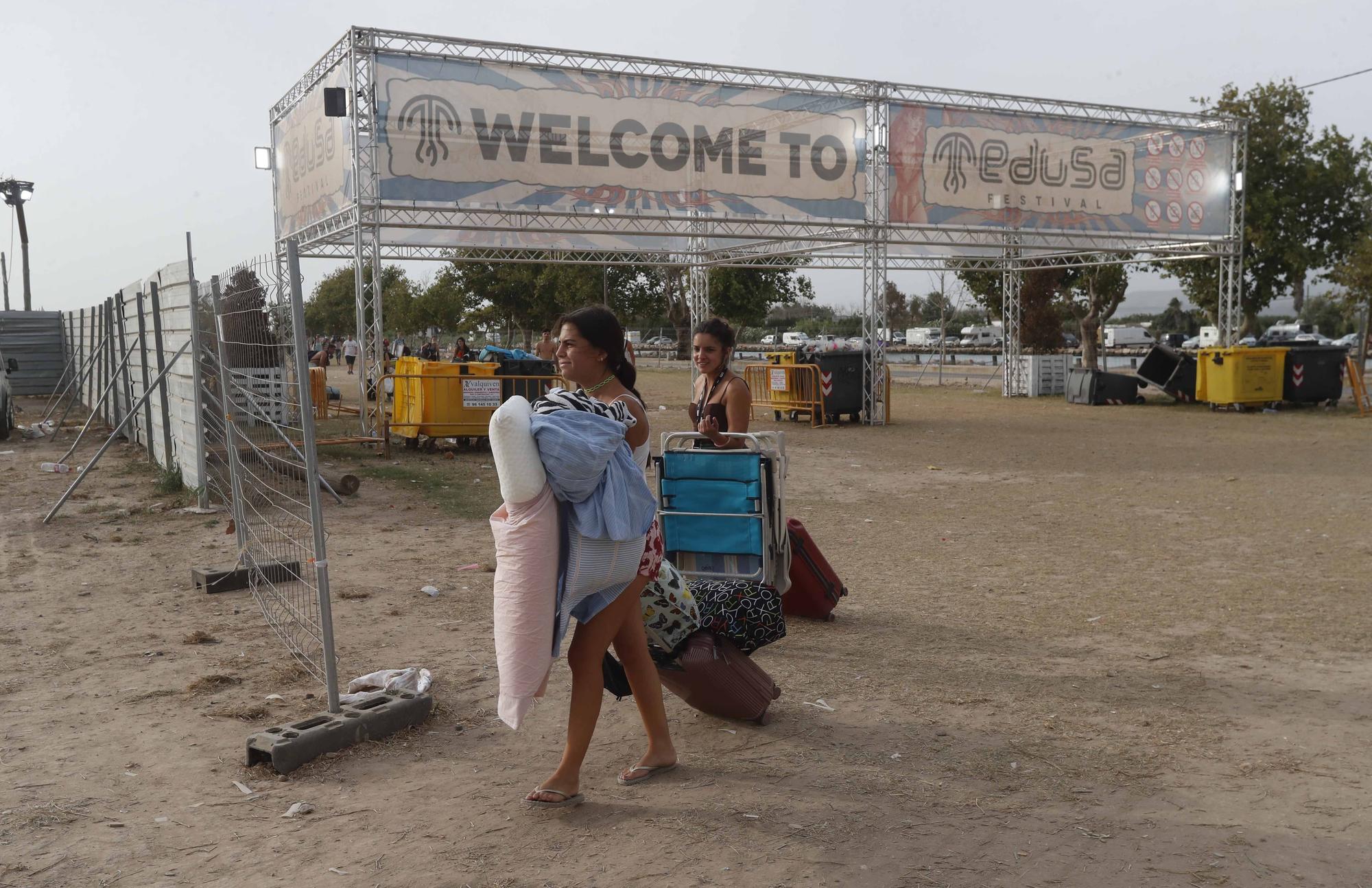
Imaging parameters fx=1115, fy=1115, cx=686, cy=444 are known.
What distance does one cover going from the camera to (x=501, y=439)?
335cm

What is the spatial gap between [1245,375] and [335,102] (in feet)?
56.9

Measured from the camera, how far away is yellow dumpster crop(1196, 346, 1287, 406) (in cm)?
2178

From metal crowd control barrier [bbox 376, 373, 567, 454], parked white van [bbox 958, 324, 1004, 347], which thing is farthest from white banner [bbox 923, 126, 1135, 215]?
parked white van [bbox 958, 324, 1004, 347]

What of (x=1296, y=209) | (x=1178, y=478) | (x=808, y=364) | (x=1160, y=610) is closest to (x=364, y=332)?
(x=808, y=364)

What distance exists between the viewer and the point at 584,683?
3.75 meters

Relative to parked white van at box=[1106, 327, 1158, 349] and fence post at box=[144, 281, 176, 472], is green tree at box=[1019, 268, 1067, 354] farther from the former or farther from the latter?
parked white van at box=[1106, 327, 1158, 349]

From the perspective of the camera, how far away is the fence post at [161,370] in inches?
450

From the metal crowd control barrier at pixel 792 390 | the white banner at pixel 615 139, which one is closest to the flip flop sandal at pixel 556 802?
the white banner at pixel 615 139

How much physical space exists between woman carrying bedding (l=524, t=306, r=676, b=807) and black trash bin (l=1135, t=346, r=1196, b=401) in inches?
874

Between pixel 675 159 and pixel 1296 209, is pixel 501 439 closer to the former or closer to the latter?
pixel 675 159

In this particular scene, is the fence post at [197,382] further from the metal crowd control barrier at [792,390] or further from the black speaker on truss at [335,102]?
the metal crowd control barrier at [792,390]

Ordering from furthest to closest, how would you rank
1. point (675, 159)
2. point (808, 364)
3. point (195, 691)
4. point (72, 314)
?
point (72, 314), point (808, 364), point (675, 159), point (195, 691)

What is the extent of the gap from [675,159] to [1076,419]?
29.1 ft

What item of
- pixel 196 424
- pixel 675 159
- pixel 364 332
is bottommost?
pixel 196 424
